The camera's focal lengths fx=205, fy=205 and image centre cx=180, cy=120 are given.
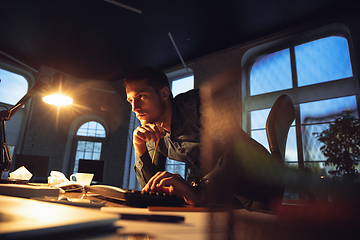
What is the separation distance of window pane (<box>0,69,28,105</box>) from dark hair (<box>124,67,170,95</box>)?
5.41m

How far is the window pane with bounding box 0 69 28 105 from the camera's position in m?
4.81

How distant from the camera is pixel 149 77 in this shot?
1.03 metres

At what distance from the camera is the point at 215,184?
526mm

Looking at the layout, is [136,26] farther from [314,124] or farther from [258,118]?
[314,124]

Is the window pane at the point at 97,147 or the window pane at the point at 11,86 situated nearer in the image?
the window pane at the point at 11,86

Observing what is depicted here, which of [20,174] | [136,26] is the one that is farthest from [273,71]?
[136,26]

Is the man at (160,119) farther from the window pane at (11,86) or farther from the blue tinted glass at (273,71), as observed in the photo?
the window pane at (11,86)

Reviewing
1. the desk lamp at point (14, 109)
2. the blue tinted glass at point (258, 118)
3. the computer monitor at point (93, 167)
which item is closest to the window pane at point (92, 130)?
the computer monitor at point (93, 167)

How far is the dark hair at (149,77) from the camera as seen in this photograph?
992 millimetres

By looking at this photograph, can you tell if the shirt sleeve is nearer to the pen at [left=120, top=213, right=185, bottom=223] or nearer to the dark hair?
the dark hair

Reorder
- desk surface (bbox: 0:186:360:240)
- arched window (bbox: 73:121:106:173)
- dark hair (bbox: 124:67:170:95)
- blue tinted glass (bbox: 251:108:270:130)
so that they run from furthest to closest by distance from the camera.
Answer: arched window (bbox: 73:121:106:173) < blue tinted glass (bbox: 251:108:270:130) < dark hair (bbox: 124:67:170:95) < desk surface (bbox: 0:186:360:240)

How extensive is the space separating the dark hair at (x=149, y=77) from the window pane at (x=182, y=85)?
3.90 metres

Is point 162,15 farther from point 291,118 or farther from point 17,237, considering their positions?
point 17,237

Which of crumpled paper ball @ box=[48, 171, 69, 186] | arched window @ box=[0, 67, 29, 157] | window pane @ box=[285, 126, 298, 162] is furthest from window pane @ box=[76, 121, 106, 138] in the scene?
window pane @ box=[285, 126, 298, 162]
